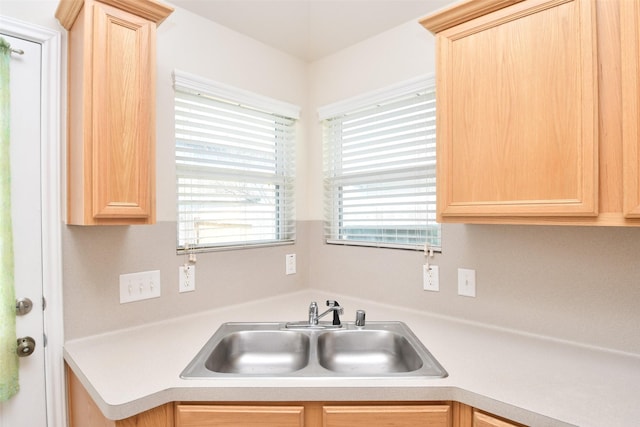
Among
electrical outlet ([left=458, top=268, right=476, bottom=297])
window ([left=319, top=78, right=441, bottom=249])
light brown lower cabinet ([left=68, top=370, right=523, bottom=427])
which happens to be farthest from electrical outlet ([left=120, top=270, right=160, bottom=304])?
electrical outlet ([left=458, top=268, right=476, bottom=297])

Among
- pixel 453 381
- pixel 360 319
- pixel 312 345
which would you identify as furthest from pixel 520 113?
pixel 312 345

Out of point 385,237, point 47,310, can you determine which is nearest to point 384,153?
point 385,237

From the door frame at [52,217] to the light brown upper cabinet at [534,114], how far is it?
1474 mm

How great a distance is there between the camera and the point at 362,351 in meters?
1.60

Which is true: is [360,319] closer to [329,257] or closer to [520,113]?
[329,257]

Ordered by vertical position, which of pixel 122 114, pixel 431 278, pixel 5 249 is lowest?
pixel 431 278

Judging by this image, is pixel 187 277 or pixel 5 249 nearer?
pixel 5 249

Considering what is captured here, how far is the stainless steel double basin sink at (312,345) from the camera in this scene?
152 cm

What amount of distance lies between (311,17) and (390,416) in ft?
6.48

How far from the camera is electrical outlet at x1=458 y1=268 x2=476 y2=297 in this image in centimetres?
166

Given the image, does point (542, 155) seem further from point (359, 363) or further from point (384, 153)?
point (359, 363)

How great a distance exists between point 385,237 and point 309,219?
0.58 m

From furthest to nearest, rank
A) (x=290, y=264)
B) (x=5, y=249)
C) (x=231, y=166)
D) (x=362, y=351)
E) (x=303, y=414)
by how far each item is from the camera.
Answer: (x=290, y=264)
(x=231, y=166)
(x=362, y=351)
(x=5, y=249)
(x=303, y=414)

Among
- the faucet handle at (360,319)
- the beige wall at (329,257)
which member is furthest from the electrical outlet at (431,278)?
the faucet handle at (360,319)
